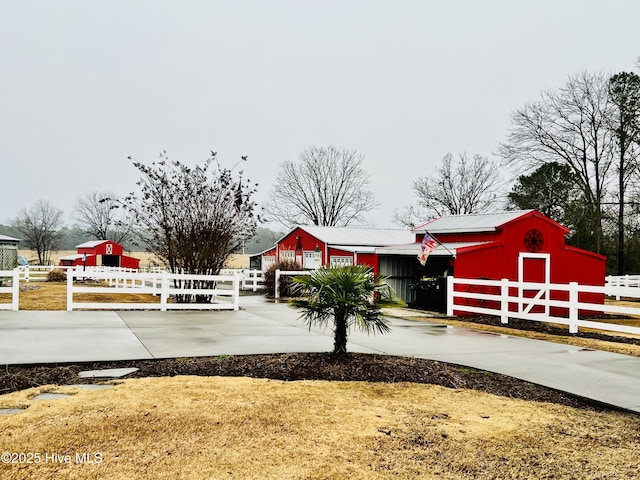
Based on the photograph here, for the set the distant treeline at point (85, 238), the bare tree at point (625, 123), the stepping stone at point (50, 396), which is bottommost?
the stepping stone at point (50, 396)

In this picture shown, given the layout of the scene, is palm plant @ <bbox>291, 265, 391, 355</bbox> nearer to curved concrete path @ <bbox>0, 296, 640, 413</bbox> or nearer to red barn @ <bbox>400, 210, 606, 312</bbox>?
curved concrete path @ <bbox>0, 296, 640, 413</bbox>

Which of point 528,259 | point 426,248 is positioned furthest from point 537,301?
point 528,259

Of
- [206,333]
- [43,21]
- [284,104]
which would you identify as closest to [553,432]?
[206,333]

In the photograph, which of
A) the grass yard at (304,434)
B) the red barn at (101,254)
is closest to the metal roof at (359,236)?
the red barn at (101,254)

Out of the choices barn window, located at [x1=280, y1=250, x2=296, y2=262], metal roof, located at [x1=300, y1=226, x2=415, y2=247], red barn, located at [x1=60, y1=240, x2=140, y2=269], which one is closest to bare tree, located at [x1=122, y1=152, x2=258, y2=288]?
metal roof, located at [x1=300, y1=226, x2=415, y2=247]

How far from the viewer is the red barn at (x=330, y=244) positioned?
29.6 meters

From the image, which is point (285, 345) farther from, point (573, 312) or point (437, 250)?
point (437, 250)

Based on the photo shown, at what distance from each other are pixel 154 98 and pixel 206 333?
79.5 ft

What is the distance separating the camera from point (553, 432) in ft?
16.8

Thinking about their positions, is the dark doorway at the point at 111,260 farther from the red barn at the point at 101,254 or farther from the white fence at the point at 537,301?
Result: the white fence at the point at 537,301

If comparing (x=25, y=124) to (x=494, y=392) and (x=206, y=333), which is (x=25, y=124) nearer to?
(x=206, y=333)

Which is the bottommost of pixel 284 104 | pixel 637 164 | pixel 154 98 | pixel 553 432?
pixel 553 432

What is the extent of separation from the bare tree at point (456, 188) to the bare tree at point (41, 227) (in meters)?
37.6

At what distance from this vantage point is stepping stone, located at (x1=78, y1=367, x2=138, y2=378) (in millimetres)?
6988
